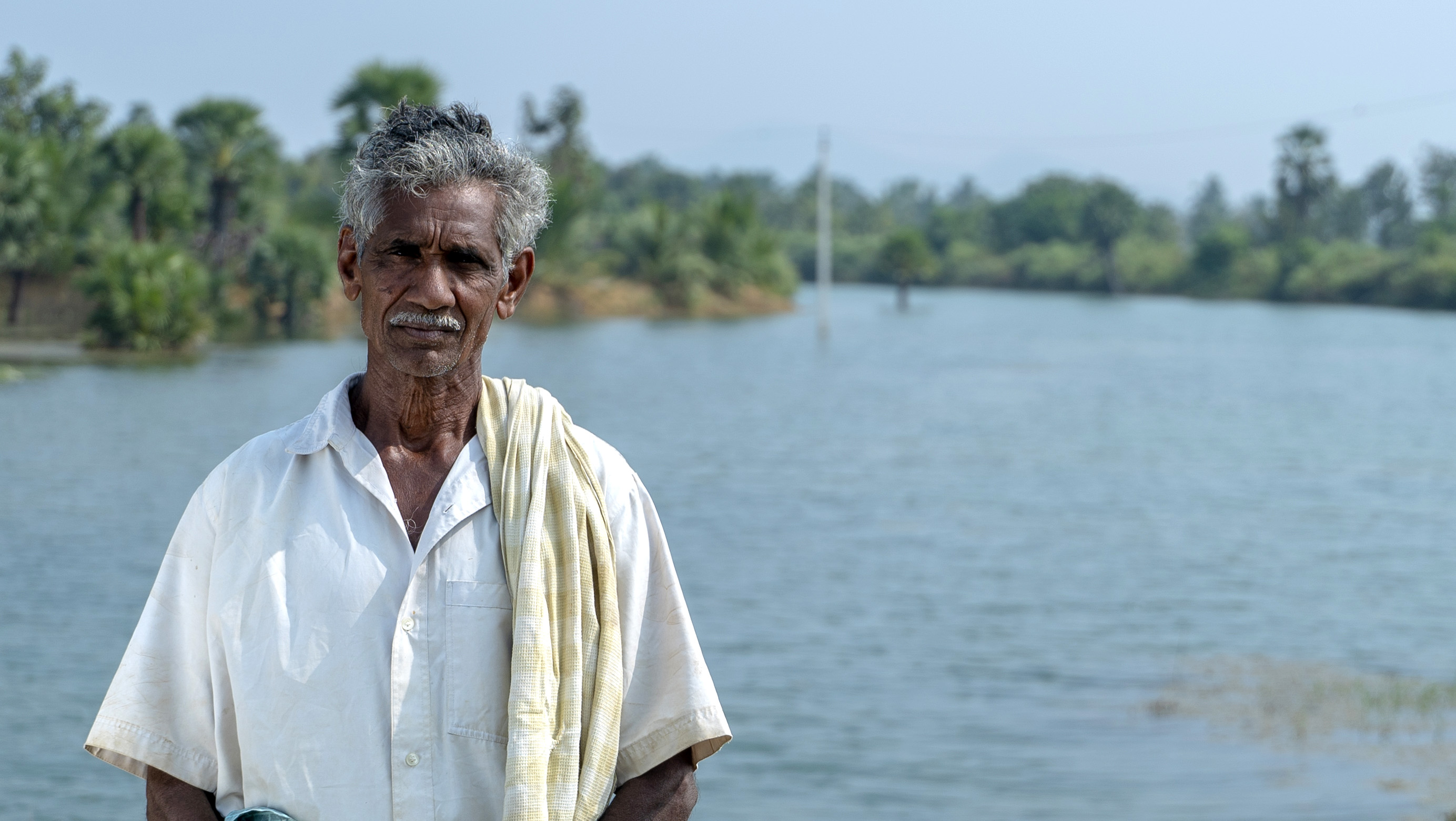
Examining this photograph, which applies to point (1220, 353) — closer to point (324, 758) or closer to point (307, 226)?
point (307, 226)

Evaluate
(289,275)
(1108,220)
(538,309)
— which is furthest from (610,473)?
(1108,220)

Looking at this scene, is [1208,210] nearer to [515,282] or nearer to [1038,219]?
[1038,219]

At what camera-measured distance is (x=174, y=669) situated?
188cm

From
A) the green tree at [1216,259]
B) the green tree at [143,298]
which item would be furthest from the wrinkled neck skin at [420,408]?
the green tree at [1216,259]

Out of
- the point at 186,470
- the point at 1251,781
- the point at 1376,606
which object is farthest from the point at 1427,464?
the point at 186,470

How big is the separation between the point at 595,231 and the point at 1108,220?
46354 mm

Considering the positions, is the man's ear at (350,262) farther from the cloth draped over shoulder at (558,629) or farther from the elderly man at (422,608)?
the cloth draped over shoulder at (558,629)

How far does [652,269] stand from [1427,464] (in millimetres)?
37628

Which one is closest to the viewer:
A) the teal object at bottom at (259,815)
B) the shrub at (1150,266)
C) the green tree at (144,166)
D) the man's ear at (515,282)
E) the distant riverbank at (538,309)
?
the teal object at bottom at (259,815)

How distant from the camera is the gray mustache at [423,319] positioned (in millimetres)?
1922

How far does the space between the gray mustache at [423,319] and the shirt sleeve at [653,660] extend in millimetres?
314

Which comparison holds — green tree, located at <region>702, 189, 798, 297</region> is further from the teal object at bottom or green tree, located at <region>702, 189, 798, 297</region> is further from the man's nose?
the teal object at bottom

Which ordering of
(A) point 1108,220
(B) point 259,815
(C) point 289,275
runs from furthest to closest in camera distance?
1. (A) point 1108,220
2. (C) point 289,275
3. (B) point 259,815

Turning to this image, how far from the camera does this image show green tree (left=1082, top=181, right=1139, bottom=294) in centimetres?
9144
